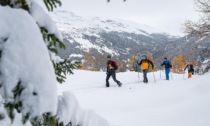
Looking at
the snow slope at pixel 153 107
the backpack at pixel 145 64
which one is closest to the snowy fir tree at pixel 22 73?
the snow slope at pixel 153 107

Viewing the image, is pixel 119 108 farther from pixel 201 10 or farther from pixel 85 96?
pixel 201 10

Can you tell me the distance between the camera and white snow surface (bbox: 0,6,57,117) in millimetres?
1706

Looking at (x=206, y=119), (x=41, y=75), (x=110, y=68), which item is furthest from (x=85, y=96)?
(x=41, y=75)

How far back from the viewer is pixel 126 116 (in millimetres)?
9242

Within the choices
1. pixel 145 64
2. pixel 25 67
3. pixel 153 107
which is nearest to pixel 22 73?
pixel 25 67

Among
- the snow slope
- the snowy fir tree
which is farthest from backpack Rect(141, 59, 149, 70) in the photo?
the snowy fir tree

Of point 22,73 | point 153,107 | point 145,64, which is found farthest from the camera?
point 145,64

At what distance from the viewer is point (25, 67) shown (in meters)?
1.74

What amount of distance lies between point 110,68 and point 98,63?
95946 millimetres

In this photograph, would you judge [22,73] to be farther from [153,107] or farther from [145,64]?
[145,64]

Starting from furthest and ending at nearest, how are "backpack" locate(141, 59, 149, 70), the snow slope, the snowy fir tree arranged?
1. "backpack" locate(141, 59, 149, 70)
2. the snow slope
3. the snowy fir tree

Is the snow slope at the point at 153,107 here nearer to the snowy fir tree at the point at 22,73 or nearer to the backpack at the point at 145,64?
the backpack at the point at 145,64

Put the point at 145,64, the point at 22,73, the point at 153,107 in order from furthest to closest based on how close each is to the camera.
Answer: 1. the point at 145,64
2. the point at 153,107
3. the point at 22,73

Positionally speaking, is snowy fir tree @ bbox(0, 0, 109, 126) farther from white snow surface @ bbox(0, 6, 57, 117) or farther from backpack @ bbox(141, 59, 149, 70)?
backpack @ bbox(141, 59, 149, 70)
